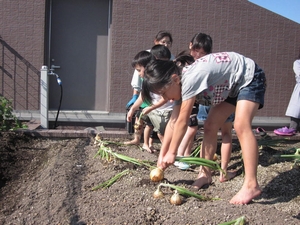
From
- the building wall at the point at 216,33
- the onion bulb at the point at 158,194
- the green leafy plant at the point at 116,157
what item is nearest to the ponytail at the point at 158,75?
the onion bulb at the point at 158,194

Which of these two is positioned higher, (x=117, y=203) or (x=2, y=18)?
(x=2, y=18)

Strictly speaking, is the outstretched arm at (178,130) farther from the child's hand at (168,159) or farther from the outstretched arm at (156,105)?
the outstretched arm at (156,105)

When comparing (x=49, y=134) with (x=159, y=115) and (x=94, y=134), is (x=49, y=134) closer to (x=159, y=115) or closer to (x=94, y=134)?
(x=94, y=134)

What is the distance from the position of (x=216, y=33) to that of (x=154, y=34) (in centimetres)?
125

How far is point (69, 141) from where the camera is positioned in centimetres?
557

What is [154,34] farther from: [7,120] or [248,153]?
[248,153]

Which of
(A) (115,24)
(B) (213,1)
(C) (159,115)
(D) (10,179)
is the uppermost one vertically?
(B) (213,1)

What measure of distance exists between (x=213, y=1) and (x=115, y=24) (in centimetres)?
198

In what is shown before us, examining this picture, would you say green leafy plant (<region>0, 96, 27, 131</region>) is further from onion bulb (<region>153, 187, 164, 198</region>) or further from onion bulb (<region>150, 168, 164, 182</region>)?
onion bulb (<region>153, 187, 164, 198</region>)

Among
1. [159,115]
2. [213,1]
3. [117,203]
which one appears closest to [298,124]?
[213,1]

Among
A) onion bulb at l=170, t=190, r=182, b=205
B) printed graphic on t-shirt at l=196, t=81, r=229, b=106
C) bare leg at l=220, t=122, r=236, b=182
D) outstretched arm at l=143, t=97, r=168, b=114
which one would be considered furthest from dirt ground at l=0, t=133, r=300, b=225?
printed graphic on t-shirt at l=196, t=81, r=229, b=106

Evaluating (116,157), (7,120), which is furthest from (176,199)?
(7,120)

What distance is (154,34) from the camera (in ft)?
25.7

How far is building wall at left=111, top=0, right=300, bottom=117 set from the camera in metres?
7.77
